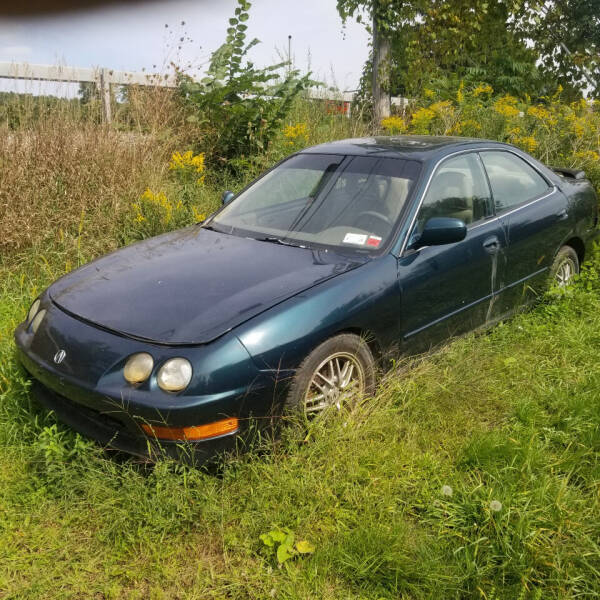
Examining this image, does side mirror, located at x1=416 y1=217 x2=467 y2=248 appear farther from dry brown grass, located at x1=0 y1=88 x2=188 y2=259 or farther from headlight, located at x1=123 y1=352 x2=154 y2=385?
dry brown grass, located at x1=0 y1=88 x2=188 y2=259

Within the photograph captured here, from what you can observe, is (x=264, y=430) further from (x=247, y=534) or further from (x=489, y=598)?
(x=489, y=598)

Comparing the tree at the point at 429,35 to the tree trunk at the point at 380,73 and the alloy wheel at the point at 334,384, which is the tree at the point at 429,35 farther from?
the alloy wheel at the point at 334,384

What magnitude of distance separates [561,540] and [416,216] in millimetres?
1779

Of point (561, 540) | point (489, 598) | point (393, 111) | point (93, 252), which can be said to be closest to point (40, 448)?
point (489, 598)

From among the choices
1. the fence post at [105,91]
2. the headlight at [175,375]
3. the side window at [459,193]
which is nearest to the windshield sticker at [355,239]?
the side window at [459,193]

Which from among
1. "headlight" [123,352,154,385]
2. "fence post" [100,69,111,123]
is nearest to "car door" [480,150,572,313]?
"headlight" [123,352,154,385]

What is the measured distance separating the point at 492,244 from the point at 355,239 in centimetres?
98

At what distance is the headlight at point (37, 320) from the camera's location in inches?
117

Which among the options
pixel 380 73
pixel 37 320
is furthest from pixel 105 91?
pixel 37 320

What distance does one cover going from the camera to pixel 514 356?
3.77 metres

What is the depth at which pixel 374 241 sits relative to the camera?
10.8 ft

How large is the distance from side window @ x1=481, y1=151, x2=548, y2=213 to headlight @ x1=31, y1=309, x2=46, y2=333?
2.76 meters

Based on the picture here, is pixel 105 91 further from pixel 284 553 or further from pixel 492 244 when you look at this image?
pixel 284 553

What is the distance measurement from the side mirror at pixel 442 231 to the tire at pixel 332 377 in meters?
0.70
